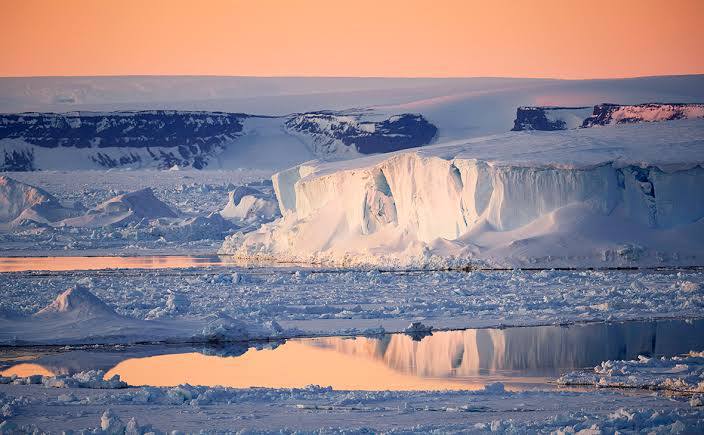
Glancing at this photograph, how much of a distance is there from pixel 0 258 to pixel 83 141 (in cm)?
4028

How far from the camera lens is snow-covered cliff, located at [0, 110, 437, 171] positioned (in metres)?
61.4

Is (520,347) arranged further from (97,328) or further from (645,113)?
(645,113)

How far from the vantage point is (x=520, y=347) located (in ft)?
39.1

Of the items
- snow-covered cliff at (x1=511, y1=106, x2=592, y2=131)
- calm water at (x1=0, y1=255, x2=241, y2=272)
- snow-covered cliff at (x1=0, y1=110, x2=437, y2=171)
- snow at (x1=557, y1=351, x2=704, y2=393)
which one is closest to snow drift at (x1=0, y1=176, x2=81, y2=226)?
calm water at (x1=0, y1=255, x2=241, y2=272)

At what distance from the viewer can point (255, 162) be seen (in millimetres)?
63281

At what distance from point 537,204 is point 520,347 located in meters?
9.50

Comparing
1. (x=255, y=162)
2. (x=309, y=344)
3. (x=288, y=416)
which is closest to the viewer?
(x=288, y=416)

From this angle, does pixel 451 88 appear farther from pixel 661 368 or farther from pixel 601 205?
pixel 661 368

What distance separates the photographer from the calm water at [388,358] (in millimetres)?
10180

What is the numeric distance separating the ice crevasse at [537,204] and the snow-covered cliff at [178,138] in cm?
3502

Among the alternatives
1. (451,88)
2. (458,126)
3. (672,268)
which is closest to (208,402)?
(672,268)

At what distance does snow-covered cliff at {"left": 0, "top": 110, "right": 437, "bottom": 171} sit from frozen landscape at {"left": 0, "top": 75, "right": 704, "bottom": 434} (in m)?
18.4

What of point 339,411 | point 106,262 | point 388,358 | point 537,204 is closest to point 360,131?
point 106,262

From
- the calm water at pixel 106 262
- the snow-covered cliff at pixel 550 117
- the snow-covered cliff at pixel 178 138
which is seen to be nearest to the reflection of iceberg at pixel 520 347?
the calm water at pixel 106 262
